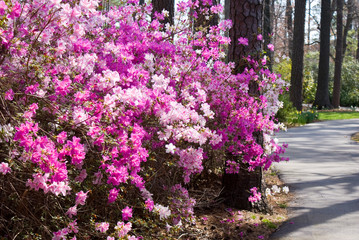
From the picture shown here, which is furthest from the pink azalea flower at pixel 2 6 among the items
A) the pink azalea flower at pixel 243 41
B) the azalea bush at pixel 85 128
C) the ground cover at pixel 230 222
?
the pink azalea flower at pixel 243 41

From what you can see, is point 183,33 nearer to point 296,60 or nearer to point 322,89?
point 296,60

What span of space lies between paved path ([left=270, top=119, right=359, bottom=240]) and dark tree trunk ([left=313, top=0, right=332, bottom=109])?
506 inches

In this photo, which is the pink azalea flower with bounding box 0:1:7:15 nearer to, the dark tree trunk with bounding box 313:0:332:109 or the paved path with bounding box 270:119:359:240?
the paved path with bounding box 270:119:359:240

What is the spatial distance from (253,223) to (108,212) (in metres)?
1.78

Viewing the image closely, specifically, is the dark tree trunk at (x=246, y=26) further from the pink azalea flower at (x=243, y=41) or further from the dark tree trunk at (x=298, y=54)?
the dark tree trunk at (x=298, y=54)

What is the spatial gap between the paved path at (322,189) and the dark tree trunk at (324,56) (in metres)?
12.9

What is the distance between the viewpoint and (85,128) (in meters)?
2.84

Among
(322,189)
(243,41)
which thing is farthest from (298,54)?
(243,41)

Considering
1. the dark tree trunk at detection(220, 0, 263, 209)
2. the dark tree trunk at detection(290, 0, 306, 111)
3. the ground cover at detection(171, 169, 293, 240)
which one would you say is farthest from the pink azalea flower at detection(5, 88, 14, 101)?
the dark tree trunk at detection(290, 0, 306, 111)

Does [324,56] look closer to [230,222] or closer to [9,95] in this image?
[230,222]

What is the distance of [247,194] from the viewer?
493 cm

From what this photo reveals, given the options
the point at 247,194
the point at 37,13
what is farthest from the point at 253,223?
the point at 37,13

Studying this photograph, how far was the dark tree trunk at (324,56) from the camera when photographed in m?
21.2

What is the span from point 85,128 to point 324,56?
67.2 ft
